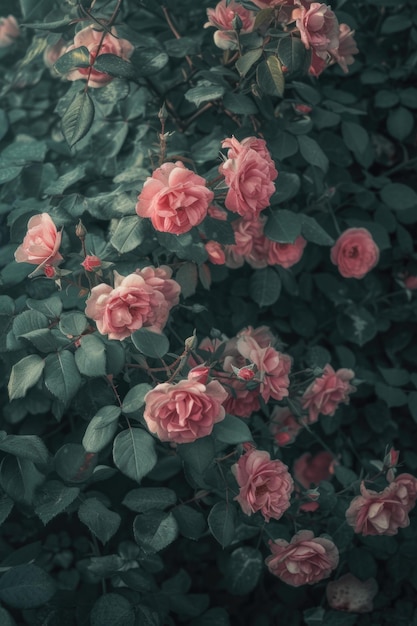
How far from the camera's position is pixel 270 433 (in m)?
1.74

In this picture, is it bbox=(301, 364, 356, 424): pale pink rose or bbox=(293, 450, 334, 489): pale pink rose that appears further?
bbox=(293, 450, 334, 489): pale pink rose

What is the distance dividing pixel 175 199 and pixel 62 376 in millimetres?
376

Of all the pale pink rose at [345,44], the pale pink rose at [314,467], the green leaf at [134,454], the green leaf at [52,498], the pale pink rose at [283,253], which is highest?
the pale pink rose at [345,44]

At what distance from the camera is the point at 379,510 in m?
1.51

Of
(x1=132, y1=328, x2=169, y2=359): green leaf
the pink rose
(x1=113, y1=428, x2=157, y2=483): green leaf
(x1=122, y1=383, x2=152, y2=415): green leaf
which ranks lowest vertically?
(x1=113, y1=428, x2=157, y2=483): green leaf

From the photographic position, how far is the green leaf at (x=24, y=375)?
132 centimetres

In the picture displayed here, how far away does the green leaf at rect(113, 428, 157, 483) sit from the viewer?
1286 mm

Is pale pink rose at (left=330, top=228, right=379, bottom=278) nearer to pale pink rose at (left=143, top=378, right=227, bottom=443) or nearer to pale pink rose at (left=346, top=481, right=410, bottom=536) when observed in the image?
pale pink rose at (left=346, top=481, right=410, bottom=536)

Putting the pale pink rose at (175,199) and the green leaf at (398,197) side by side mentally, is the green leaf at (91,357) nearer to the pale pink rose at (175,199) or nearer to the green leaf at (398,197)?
the pale pink rose at (175,199)

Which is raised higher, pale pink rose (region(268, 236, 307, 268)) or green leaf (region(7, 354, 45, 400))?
green leaf (region(7, 354, 45, 400))


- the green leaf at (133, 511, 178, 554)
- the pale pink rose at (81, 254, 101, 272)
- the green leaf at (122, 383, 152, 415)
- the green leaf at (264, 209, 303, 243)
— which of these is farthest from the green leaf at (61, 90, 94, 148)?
the green leaf at (133, 511, 178, 554)

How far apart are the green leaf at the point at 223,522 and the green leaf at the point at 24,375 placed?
0.43m

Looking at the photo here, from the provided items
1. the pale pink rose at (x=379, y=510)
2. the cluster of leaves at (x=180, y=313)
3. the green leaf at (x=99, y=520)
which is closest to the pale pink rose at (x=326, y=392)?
the cluster of leaves at (x=180, y=313)

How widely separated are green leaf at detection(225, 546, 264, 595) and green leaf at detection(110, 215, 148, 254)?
0.80 m
